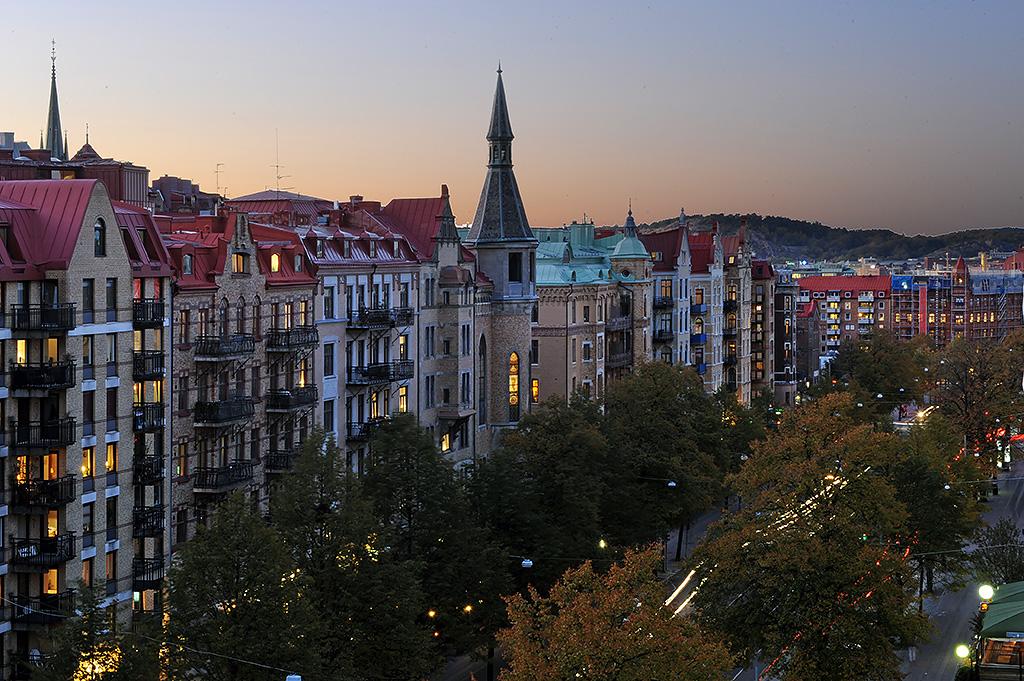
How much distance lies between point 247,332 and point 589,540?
20.7 metres

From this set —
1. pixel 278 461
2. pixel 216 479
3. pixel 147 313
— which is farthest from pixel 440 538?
pixel 147 313

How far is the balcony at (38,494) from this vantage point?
61.9m

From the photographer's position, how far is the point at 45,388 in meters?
62.1

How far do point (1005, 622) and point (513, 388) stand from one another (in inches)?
1883

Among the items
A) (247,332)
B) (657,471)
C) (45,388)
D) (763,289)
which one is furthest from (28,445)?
(763,289)

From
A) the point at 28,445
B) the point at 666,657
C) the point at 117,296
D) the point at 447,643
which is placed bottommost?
the point at 447,643

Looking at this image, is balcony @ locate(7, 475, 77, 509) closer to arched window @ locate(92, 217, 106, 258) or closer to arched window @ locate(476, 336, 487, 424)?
arched window @ locate(92, 217, 106, 258)

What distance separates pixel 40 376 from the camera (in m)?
62.1

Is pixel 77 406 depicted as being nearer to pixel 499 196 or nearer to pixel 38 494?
pixel 38 494

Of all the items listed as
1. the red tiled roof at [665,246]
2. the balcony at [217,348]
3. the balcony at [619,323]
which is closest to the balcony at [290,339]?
the balcony at [217,348]

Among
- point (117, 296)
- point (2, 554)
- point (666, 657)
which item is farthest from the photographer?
point (117, 296)

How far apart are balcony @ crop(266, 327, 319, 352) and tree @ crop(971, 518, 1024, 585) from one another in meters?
38.0

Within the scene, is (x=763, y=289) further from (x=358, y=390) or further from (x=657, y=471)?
(x=358, y=390)

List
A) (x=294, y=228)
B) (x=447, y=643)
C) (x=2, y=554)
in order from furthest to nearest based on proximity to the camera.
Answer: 1. (x=294, y=228)
2. (x=447, y=643)
3. (x=2, y=554)
